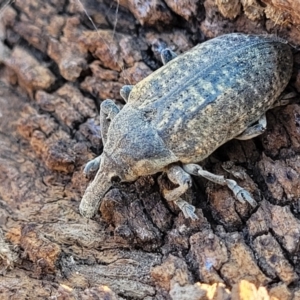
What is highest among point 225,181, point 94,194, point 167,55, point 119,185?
point 167,55

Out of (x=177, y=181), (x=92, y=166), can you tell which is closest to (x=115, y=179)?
(x=92, y=166)

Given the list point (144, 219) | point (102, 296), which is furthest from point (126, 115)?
point (102, 296)

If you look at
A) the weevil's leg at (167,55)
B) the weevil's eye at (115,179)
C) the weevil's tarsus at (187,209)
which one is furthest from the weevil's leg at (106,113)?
the weevil's tarsus at (187,209)

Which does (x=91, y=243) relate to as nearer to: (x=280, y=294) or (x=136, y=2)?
(x=280, y=294)

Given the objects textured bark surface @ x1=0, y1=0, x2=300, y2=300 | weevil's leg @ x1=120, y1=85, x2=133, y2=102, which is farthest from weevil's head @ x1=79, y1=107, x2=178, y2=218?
weevil's leg @ x1=120, y1=85, x2=133, y2=102

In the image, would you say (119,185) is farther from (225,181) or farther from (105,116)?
(225,181)

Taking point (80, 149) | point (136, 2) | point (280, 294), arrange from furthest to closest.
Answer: point (136, 2), point (80, 149), point (280, 294)

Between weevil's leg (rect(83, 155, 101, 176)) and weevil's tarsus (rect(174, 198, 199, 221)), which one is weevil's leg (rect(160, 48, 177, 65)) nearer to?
weevil's leg (rect(83, 155, 101, 176))
